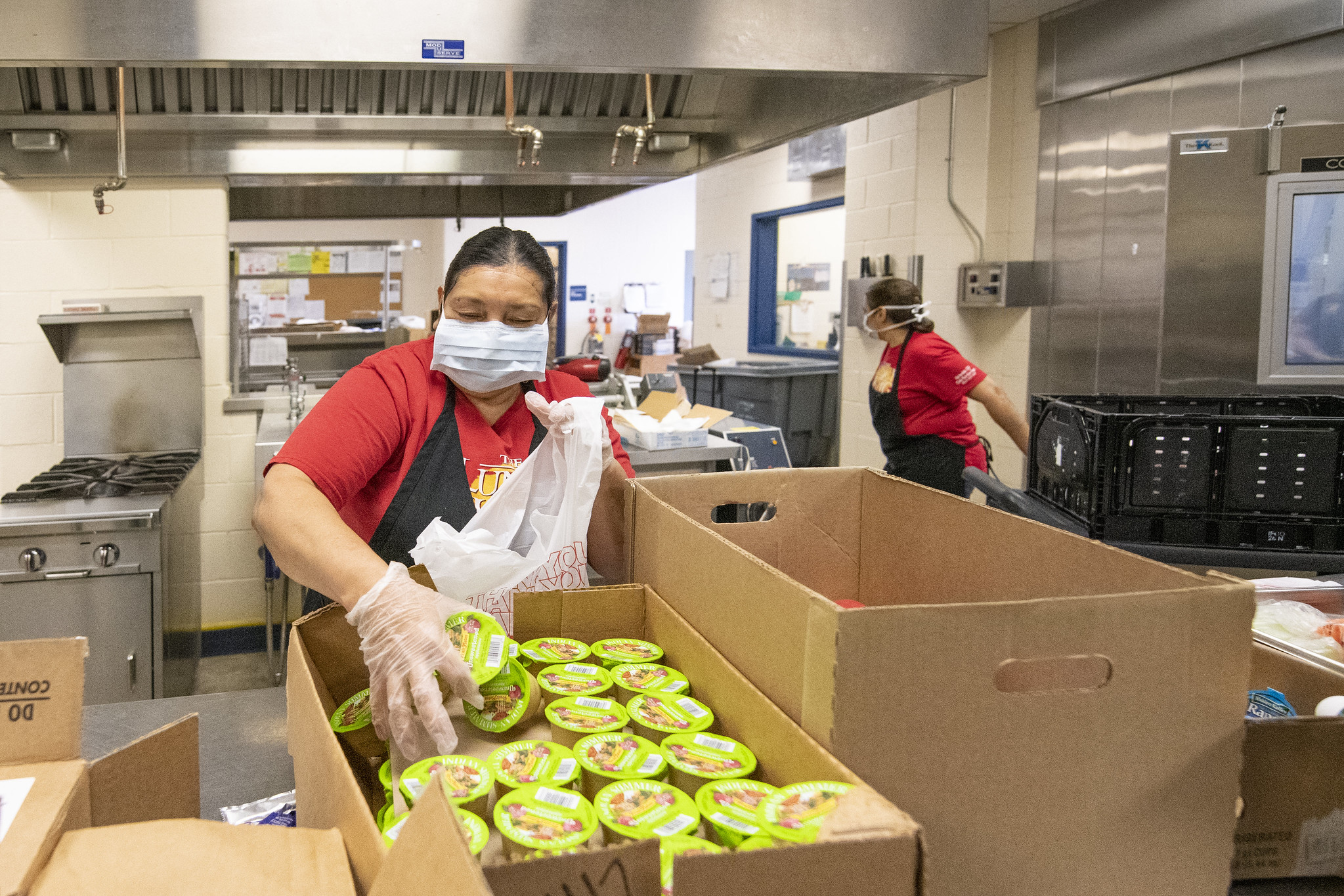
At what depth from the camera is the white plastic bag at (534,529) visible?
1239 millimetres

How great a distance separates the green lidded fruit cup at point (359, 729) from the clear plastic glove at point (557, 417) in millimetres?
595

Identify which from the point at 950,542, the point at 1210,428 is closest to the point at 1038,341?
the point at 1210,428

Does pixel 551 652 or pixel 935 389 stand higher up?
pixel 935 389

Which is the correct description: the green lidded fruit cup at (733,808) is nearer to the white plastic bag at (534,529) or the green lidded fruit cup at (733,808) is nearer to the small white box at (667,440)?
the white plastic bag at (534,529)

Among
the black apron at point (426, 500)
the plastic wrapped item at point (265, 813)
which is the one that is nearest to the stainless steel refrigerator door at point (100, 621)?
the black apron at point (426, 500)

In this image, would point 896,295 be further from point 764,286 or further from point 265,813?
point 764,286

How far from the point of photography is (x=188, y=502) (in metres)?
3.84

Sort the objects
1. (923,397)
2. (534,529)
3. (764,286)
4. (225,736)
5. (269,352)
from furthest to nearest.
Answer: (764,286)
(269,352)
(923,397)
(534,529)
(225,736)

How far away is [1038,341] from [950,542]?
4.10 m

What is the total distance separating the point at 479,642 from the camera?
101 centimetres

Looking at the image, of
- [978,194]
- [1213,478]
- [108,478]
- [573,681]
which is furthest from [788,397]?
[573,681]

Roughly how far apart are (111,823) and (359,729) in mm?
245

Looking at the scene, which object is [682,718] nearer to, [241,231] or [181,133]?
[181,133]

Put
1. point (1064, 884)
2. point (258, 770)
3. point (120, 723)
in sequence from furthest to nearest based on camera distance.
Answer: point (120, 723) < point (258, 770) < point (1064, 884)
